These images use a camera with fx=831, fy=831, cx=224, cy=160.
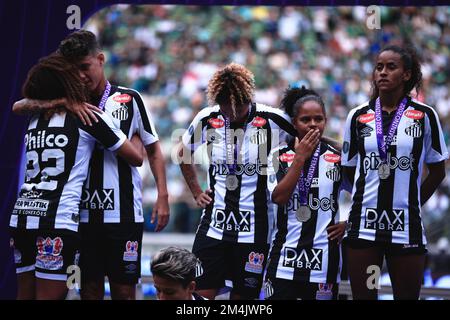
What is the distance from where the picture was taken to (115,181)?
4801 mm

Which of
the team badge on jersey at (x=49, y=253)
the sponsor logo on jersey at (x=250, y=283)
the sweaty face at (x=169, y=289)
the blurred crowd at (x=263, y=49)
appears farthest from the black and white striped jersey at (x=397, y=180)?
the blurred crowd at (x=263, y=49)

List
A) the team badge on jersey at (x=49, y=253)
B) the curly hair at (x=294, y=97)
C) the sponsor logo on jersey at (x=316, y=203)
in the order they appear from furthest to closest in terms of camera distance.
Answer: the curly hair at (x=294, y=97) < the sponsor logo on jersey at (x=316, y=203) < the team badge on jersey at (x=49, y=253)

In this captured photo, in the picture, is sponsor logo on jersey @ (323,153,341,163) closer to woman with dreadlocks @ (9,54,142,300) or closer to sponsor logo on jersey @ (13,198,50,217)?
woman with dreadlocks @ (9,54,142,300)

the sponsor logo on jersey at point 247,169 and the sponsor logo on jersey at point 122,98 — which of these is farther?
the sponsor logo on jersey at point 247,169

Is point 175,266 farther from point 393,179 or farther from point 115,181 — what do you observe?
point 393,179

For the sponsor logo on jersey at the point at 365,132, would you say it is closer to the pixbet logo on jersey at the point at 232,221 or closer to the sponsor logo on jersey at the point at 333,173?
the sponsor logo on jersey at the point at 333,173

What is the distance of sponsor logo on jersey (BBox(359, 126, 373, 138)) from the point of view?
190 inches

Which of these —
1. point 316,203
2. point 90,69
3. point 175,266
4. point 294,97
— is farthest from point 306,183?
point 175,266

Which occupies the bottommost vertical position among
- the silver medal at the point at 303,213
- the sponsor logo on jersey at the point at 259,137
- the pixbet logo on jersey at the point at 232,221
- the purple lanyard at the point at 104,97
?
the pixbet logo on jersey at the point at 232,221

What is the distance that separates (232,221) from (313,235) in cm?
55

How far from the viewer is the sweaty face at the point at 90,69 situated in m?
4.76

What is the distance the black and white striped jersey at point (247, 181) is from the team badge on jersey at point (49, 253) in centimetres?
123
